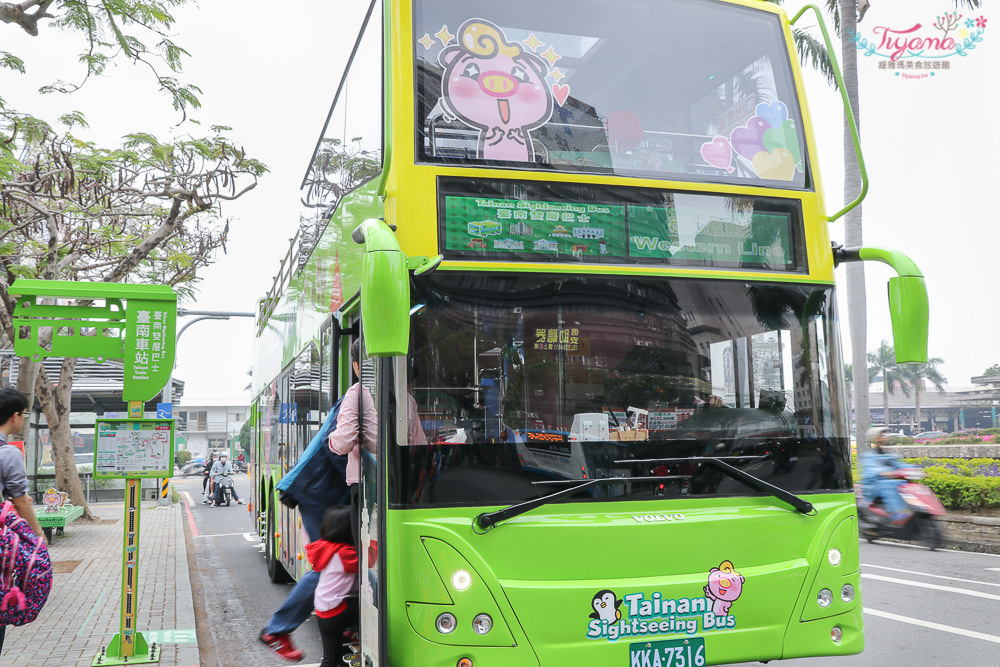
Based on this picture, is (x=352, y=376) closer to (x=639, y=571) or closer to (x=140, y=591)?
(x=639, y=571)

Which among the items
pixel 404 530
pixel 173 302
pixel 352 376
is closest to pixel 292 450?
pixel 173 302

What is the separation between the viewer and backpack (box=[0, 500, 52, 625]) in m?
4.44

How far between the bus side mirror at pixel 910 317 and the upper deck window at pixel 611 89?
0.88 meters

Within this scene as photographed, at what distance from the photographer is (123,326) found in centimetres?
659

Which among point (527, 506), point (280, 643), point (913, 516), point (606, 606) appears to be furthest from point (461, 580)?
point (913, 516)

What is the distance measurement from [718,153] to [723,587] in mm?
2339

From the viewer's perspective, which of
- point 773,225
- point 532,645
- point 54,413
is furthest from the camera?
point 54,413

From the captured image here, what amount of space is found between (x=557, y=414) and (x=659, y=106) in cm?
191

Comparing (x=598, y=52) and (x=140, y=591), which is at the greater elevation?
(x=598, y=52)

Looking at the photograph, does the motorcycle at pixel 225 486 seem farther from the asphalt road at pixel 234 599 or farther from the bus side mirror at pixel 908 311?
the bus side mirror at pixel 908 311

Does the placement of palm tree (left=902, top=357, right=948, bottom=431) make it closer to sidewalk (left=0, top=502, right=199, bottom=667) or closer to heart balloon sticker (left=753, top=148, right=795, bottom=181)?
sidewalk (left=0, top=502, right=199, bottom=667)

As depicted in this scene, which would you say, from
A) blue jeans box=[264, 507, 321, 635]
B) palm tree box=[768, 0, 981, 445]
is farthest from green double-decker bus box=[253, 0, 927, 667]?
palm tree box=[768, 0, 981, 445]

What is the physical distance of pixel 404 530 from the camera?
3789mm

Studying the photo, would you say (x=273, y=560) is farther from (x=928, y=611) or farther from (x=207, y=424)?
(x=207, y=424)
